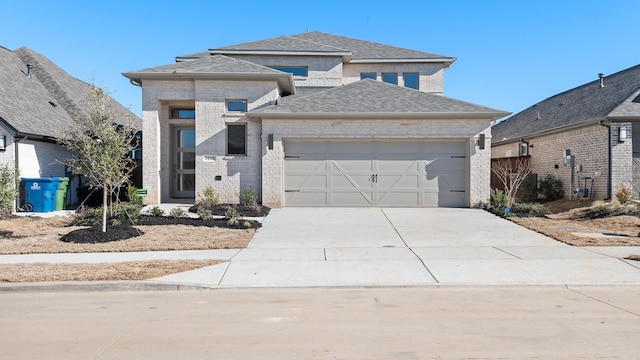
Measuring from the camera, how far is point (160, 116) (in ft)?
Result: 57.8

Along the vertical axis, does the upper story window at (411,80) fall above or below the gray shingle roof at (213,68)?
above

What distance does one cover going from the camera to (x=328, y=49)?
23.0 metres

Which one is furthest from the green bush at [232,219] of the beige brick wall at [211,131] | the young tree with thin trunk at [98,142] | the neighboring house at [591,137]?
the neighboring house at [591,137]

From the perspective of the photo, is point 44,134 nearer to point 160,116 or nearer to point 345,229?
point 160,116

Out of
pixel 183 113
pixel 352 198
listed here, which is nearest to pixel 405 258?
pixel 352 198

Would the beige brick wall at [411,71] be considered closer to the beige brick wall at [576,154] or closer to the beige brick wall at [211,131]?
the beige brick wall at [576,154]

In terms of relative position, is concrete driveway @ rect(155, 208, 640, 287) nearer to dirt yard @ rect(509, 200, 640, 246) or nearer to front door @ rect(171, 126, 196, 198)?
dirt yard @ rect(509, 200, 640, 246)

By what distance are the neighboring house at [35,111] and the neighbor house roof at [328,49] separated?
19.3 feet

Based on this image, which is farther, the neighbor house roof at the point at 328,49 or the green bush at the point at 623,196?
the neighbor house roof at the point at 328,49

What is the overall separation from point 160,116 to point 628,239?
50.9 ft

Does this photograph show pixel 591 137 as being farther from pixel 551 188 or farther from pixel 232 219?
pixel 232 219

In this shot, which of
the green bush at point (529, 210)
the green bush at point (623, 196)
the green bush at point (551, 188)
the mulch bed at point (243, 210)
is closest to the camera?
the mulch bed at point (243, 210)

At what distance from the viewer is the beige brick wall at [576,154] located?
17500mm

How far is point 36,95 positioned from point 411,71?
1773cm
